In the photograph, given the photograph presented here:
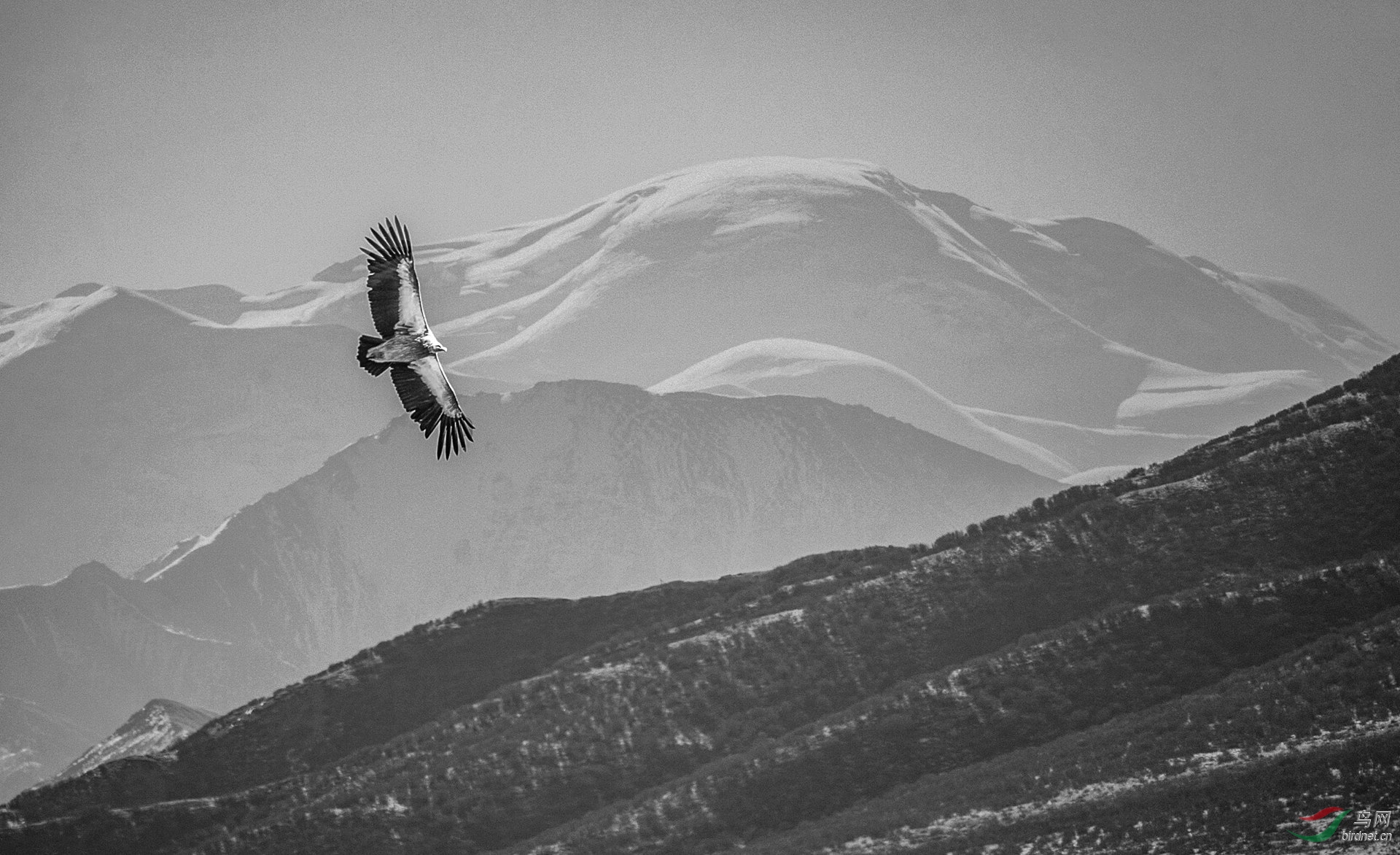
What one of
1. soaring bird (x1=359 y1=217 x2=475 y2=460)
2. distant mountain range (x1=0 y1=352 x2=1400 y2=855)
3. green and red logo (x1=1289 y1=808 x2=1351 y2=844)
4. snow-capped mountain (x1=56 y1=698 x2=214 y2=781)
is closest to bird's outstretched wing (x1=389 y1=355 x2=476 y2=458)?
soaring bird (x1=359 y1=217 x2=475 y2=460)

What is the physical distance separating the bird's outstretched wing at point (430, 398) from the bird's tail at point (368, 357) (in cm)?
38

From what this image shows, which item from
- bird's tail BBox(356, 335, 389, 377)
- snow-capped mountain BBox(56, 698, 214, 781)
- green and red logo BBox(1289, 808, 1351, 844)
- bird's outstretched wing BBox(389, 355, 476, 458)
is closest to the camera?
bird's tail BBox(356, 335, 389, 377)

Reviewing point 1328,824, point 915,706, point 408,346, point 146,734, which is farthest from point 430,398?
point 146,734

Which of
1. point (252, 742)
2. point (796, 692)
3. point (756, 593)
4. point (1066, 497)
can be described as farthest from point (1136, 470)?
point (252, 742)

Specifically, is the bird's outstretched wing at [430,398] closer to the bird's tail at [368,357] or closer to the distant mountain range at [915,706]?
the bird's tail at [368,357]

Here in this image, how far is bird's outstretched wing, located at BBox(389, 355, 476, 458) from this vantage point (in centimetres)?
3534

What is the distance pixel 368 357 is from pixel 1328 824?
3872 cm

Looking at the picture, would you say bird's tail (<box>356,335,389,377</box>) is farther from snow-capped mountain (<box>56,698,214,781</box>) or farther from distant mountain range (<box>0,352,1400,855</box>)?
snow-capped mountain (<box>56,698,214,781</box>)

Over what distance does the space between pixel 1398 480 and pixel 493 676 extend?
5291 centimetres

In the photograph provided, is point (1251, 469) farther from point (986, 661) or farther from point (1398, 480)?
point (986, 661)

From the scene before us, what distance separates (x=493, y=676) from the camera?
102 meters

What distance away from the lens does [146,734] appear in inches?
5659

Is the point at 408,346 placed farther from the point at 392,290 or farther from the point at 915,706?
the point at 915,706

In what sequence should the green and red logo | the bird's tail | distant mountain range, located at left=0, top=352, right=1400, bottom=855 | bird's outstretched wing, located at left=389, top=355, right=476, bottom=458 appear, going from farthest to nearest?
distant mountain range, located at left=0, top=352, right=1400, bottom=855, the green and red logo, bird's outstretched wing, located at left=389, top=355, right=476, bottom=458, the bird's tail
